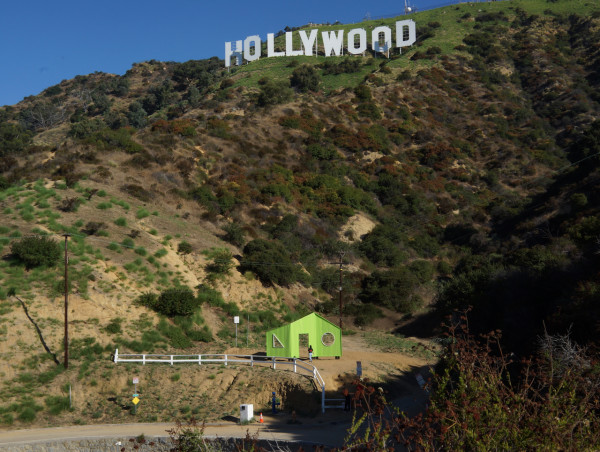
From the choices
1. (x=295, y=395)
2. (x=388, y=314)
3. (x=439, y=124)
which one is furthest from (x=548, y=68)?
(x=295, y=395)

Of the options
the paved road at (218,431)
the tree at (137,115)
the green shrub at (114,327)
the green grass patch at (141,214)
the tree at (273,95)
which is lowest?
the paved road at (218,431)

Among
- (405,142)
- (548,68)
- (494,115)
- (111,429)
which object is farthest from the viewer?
(548,68)

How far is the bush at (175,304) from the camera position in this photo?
37.4 meters

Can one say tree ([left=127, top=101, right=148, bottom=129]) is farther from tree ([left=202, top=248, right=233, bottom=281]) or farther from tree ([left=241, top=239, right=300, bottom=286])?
tree ([left=202, top=248, right=233, bottom=281])

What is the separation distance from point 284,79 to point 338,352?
71.8m

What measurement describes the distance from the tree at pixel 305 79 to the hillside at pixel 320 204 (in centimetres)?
39

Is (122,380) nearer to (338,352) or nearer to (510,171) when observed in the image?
(338,352)

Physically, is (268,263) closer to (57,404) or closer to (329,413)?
(329,413)

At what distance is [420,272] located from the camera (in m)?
53.7

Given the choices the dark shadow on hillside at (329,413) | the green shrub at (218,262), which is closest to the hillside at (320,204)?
the green shrub at (218,262)

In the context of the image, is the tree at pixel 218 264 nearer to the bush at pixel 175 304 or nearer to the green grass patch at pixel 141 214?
the bush at pixel 175 304

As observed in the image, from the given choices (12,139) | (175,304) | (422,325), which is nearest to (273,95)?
(12,139)

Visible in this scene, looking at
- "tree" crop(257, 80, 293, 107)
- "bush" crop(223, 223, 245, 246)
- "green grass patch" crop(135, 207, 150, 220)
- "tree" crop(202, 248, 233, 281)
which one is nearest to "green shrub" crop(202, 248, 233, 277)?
"tree" crop(202, 248, 233, 281)

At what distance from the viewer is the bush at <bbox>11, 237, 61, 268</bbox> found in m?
35.2
